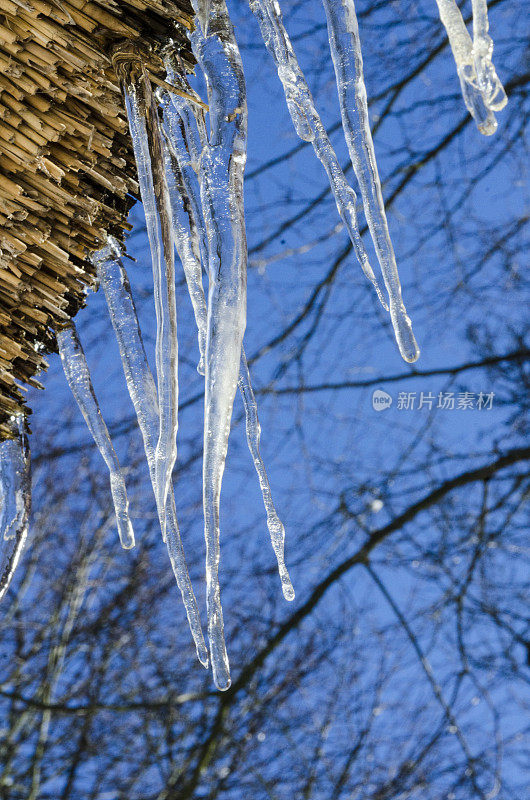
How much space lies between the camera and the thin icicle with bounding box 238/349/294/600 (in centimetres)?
73

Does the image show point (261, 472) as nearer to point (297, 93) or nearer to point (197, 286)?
point (197, 286)

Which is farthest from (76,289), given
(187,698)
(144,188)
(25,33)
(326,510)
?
(187,698)

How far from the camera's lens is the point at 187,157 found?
2.22ft

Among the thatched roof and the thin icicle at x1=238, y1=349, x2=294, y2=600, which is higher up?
the thatched roof

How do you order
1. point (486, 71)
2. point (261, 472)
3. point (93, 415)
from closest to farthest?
point (486, 71) → point (261, 472) → point (93, 415)

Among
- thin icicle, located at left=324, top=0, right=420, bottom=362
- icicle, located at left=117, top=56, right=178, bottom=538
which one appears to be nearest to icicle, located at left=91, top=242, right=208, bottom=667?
icicle, located at left=117, top=56, right=178, bottom=538

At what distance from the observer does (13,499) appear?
934mm

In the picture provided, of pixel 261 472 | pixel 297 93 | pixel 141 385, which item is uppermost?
pixel 297 93

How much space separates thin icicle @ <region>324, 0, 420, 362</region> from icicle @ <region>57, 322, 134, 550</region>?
385mm

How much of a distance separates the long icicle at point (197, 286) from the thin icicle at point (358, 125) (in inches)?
6.7

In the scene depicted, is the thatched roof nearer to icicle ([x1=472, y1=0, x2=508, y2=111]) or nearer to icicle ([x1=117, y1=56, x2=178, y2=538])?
icicle ([x1=117, y1=56, x2=178, y2=538])

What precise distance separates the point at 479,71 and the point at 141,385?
479 mm

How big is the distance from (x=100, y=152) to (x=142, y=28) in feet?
0.34

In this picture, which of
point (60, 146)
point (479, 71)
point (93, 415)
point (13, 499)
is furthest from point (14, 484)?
point (479, 71)
